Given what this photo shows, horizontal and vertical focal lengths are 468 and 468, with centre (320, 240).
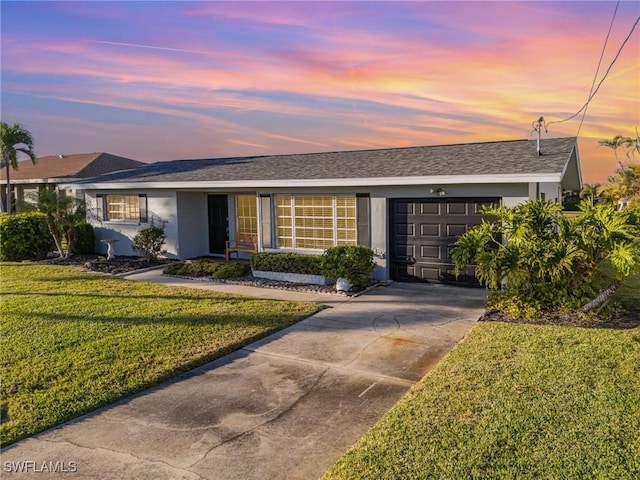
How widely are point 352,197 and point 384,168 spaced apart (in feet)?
3.61

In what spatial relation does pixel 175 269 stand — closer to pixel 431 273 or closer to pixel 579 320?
pixel 431 273

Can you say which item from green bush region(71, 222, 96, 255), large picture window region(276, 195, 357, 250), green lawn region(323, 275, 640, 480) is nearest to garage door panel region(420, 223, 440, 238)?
large picture window region(276, 195, 357, 250)

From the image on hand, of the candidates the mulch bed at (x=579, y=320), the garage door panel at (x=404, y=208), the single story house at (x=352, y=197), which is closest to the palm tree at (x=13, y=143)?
the single story house at (x=352, y=197)

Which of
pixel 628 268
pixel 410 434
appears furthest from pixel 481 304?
pixel 410 434

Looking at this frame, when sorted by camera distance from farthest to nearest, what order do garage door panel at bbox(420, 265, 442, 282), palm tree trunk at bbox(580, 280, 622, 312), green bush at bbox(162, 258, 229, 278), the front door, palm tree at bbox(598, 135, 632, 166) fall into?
palm tree at bbox(598, 135, 632, 166)
the front door
green bush at bbox(162, 258, 229, 278)
garage door panel at bbox(420, 265, 442, 282)
palm tree trunk at bbox(580, 280, 622, 312)

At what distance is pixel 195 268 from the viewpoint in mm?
13195

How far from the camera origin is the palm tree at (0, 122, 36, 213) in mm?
22484

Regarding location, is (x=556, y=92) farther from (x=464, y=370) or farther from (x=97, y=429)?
(x=97, y=429)

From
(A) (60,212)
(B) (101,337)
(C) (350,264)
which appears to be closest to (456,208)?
(C) (350,264)

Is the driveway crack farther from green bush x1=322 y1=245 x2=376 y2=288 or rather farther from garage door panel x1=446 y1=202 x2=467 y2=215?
garage door panel x1=446 y1=202 x2=467 y2=215

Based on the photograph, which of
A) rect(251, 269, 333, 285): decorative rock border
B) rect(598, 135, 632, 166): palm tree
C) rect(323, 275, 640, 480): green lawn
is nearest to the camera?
rect(323, 275, 640, 480): green lawn

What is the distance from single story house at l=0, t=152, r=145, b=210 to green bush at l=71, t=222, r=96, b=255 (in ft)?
28.2

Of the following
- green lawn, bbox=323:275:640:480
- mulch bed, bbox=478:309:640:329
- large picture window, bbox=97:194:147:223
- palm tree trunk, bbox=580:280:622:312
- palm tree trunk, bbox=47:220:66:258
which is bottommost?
green lawn, bbox=323:275:640:480

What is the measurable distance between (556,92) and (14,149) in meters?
Result: 23.8
